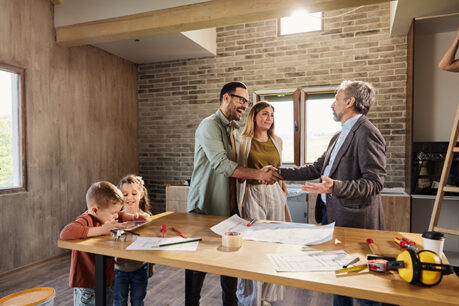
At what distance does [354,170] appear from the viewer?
5.74ft

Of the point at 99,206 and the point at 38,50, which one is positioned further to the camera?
the point at 38,50

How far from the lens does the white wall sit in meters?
3.66

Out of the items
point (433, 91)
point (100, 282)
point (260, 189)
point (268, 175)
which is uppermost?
point (433, 91)

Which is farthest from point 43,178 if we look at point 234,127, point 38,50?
point 234,127

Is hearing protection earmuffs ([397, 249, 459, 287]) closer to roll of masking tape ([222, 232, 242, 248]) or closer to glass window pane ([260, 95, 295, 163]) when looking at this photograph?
roll of masking tape ([222, 232, 242, 248])

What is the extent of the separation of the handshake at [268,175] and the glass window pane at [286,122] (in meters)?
2.43

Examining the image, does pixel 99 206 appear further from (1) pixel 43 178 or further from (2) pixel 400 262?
(1) pixel 43 178

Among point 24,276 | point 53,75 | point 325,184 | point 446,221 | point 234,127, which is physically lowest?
point 24,276

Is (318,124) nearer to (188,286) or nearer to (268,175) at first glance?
(268,175)

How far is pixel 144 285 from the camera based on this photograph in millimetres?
1938

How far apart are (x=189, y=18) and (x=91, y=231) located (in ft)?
7.93

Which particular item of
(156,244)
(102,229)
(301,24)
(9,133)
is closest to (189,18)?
(301,24)

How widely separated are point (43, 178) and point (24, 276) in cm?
108

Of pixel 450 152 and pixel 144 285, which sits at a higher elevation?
pixel 450 152
